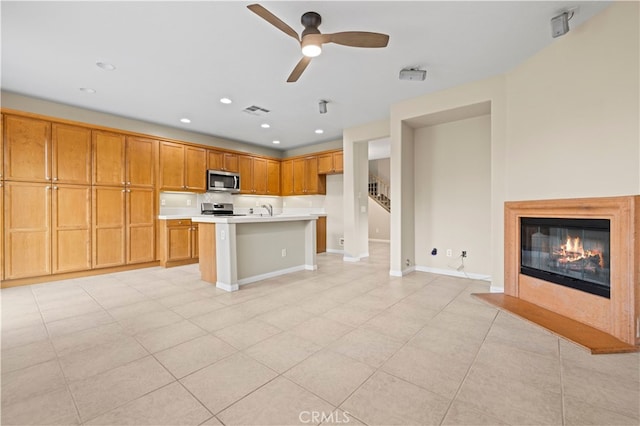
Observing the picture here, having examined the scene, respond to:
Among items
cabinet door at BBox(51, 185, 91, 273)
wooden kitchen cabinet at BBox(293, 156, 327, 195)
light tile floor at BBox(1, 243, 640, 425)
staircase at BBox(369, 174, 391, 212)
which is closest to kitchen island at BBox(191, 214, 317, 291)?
light tile floor at BBox(1, 243, 640, 425)

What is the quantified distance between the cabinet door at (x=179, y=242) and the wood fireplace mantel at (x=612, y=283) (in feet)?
18.3

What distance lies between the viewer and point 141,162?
502 cm

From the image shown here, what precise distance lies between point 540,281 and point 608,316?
0.68 meters

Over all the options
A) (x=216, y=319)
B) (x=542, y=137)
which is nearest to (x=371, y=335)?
(x=216, y=319)

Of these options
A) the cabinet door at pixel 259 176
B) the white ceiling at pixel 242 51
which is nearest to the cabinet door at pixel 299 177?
the cabinet door at pixel 259 176

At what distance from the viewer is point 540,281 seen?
2928 millimetres

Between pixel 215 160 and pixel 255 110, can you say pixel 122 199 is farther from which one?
pixel 255 110

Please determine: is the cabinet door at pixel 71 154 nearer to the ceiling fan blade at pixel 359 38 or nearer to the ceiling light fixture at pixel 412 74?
the ceiling fan blade at pixel 359 38

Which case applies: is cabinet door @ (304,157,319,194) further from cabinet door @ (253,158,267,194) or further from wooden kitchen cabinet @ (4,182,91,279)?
wooden kitchen cabinet @ (4,182,91,279)

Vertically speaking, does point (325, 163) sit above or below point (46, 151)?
above

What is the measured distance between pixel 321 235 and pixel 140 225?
3.81 metres

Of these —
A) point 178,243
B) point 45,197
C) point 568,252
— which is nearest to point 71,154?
point 45,197

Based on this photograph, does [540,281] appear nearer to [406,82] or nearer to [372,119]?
[406,82]

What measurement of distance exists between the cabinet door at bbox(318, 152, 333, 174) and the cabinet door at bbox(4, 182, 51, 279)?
4.92 m
